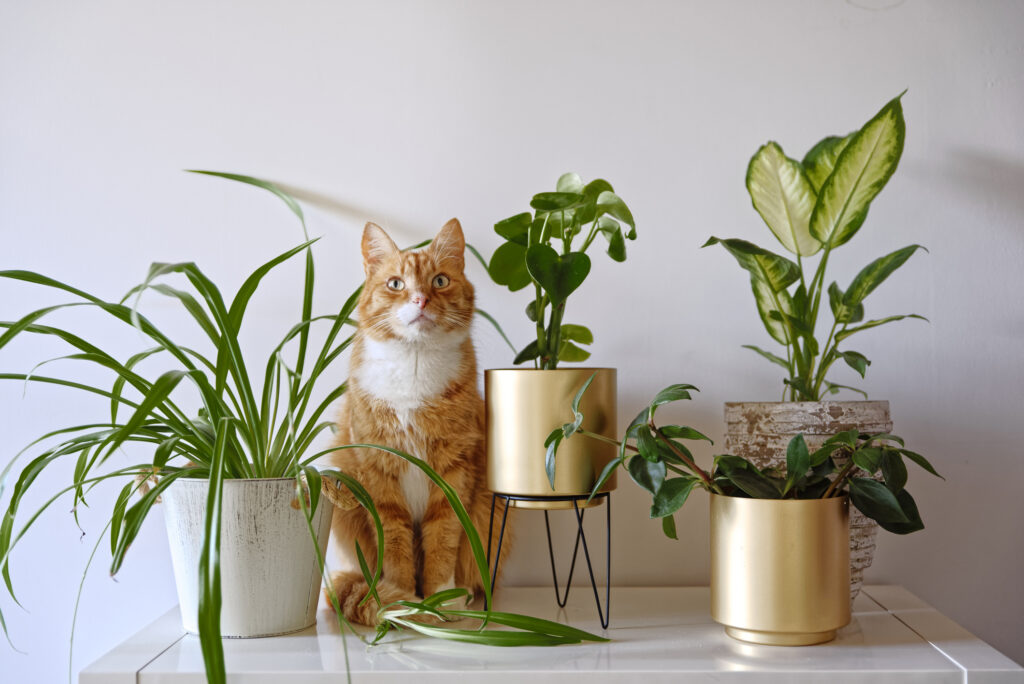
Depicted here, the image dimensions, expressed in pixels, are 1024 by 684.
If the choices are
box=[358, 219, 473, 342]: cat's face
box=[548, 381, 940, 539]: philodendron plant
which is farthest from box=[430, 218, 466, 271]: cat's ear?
box=[548, 381, 940, 539]: philodendron plant

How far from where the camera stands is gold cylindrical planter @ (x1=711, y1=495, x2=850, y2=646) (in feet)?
2.62

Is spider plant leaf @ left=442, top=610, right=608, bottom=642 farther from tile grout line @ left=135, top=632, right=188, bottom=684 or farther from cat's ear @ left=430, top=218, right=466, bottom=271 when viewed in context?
cat's ear @ left=430, top=218, right=466, bottom=271

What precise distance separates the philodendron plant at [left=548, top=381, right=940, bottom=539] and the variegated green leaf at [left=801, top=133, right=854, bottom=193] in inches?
13.8

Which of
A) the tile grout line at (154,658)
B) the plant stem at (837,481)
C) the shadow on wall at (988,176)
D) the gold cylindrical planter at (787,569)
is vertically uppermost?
the shadow on wall at (988,176)

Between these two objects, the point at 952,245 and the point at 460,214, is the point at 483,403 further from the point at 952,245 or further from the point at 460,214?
the point at 952,245

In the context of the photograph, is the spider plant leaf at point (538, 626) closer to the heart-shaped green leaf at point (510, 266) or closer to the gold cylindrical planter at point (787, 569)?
the gold cylindrical planter at point (787, 569)

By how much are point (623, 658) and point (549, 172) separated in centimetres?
75

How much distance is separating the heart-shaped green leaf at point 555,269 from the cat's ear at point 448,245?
20cm

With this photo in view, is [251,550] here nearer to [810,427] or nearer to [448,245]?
[448,245]

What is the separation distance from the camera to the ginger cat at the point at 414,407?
981 mm

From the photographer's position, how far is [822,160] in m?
0.97

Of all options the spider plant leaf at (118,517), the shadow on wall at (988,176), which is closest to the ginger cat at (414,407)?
the spider plant leaf at (118,517)

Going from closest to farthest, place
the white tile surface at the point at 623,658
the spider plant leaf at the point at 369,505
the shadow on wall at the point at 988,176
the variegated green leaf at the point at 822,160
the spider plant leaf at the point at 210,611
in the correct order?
the spider plant leaf at the point at 210,611
the white tile surface at the point at 623,658
the spider plant leaf at the point at 369,505
the variegated green leaf at the point at 822,160
the shadow on wall at the point at 988,176

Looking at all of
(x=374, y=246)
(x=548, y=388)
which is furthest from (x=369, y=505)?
(x=374, y=246)
